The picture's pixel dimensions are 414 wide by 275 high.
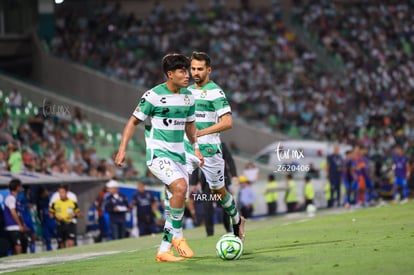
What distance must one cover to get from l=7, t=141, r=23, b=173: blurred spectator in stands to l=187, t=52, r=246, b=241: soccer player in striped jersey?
10356mm

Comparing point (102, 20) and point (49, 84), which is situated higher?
point (102, 20)

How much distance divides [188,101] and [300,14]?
35958mm

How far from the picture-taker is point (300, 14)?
159 feet

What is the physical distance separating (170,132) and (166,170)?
0.50 m

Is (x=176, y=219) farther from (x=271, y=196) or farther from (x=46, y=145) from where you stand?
(x=271, y=196)

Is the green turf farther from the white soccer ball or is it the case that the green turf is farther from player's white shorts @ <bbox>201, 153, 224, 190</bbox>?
player's white shorts @ <bbox>201, 153, 224, 190</bbox>

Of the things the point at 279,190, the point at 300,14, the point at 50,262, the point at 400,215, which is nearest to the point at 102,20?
the point at 300,14

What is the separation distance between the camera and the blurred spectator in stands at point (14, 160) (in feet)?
81.3

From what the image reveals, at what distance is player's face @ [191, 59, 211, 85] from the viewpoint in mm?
14836

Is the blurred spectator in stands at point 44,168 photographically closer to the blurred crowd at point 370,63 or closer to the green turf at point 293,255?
the green turf at point 293,255

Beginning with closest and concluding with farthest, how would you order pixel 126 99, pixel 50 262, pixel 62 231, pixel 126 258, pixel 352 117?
pixel 126 258
pixel 50 262
pixel 62 231
pixel 126 99
pixel 352 117

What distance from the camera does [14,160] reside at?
24.9 meters

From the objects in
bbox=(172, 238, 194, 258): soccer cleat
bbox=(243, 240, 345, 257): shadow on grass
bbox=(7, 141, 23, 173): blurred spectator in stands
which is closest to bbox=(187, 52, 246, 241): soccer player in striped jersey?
bbox=(243, 240, 345, 257): shadow on grass

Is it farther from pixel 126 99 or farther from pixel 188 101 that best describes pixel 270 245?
pixel 126 99
